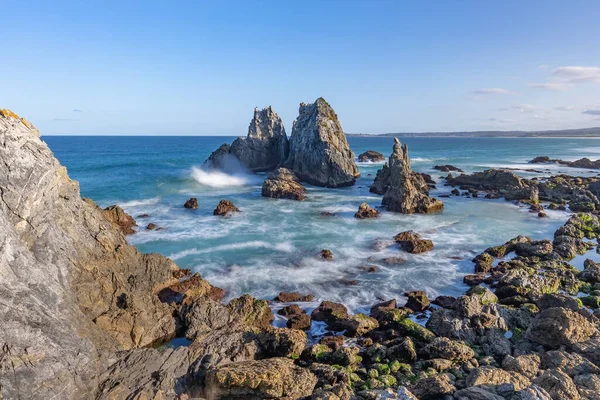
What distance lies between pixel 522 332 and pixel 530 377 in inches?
161

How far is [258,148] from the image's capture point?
2729 inches

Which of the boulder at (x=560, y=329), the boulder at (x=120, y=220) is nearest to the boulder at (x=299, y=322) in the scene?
the boulder at (x=560, y=329)

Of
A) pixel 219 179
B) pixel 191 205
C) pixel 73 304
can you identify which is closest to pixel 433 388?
pixel 73 304

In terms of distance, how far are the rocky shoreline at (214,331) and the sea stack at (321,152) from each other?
37.6 metres

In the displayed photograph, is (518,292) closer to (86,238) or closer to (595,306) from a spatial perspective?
(595,306)

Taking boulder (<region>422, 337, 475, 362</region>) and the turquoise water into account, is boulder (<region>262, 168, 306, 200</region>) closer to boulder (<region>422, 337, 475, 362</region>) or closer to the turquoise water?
the turquoise water

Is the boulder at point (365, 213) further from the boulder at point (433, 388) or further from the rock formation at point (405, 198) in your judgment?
the boulder at point (433, 388)

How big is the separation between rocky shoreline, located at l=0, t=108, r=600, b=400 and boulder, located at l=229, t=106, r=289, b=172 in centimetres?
4813

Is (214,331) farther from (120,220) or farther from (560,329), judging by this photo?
(120,220)

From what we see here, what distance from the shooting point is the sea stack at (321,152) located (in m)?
57.7

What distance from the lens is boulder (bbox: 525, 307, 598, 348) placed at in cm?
1380

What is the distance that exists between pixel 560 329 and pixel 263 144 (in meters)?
59.9

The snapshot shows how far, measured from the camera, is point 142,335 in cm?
1498

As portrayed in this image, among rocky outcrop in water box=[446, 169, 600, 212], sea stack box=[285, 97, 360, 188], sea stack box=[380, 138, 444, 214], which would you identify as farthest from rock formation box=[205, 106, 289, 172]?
rocky outcrop in water box=[446, 169, 600, 212]
